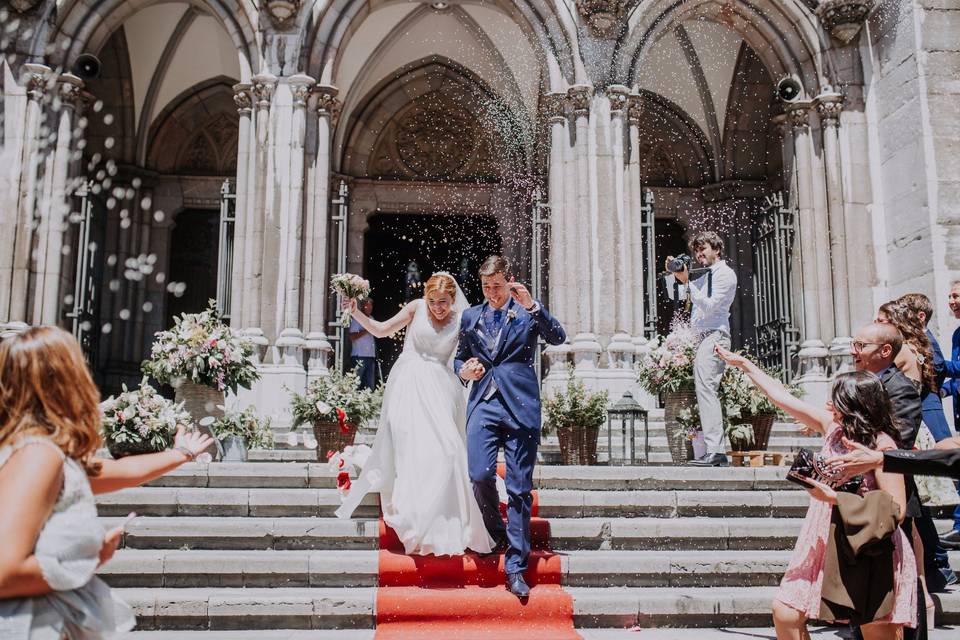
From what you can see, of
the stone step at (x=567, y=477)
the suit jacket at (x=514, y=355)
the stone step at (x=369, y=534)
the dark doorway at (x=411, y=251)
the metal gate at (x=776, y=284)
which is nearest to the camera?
the suit jacket at (x=514, y=355)

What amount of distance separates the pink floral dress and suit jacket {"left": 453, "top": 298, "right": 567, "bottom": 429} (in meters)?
1.85

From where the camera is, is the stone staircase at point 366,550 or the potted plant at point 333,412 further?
the potted plant at point 333,412

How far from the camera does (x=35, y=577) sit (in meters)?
1.95

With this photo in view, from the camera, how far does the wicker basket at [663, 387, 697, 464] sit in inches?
308

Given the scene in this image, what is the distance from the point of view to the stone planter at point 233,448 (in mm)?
7359

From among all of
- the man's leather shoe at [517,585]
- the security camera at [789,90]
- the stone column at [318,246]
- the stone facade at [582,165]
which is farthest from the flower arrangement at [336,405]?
the security camera at [789,90]

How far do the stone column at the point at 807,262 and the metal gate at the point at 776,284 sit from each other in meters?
0.32

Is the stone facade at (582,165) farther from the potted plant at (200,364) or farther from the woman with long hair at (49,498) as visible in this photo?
the woman with long hair at (49,498)

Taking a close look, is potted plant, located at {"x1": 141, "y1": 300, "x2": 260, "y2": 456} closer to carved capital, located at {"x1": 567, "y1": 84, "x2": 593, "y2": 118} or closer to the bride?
the bride

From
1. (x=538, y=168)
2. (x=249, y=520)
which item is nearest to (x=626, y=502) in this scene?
(x=249, y=520)

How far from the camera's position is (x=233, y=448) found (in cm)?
736

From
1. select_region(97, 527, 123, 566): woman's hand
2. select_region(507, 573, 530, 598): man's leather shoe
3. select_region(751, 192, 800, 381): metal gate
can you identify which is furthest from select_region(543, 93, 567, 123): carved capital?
select_region(97, 527, 123, 566): woman's hand

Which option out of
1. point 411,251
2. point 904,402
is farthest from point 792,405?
point 411,251

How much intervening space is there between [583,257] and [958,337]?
5584 millimetres
